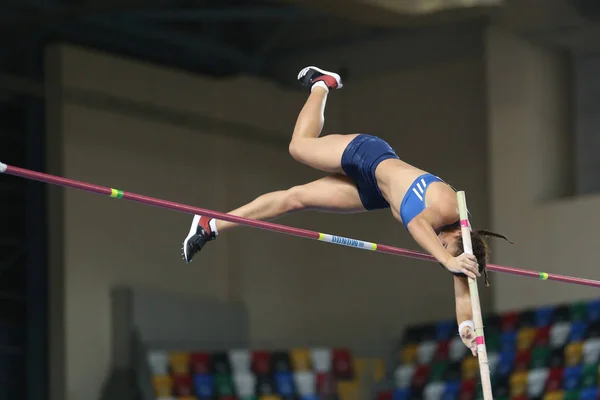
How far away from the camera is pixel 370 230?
13922 millimetres

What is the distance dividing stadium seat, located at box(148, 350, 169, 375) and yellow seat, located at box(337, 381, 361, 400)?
1725mm

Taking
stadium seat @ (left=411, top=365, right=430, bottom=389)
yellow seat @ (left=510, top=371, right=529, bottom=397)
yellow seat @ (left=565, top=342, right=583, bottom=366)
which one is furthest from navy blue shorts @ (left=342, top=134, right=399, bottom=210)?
stadium seat @ (left=411, top=365, right=430, bottom=389)

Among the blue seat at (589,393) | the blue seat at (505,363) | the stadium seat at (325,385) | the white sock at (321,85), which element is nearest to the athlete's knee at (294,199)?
the white sock at (321,85)

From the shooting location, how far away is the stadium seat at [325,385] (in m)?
12.4

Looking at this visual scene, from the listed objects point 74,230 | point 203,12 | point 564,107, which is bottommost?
point 74,230

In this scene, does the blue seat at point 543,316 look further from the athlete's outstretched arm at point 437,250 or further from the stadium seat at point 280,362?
the athlete's outstretched arm at point 437,250

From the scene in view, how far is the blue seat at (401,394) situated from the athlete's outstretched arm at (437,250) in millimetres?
6549

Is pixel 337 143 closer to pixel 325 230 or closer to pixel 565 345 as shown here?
pixel 565 345

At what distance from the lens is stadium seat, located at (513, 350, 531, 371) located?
11898 mm

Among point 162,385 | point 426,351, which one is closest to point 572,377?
point 426,351

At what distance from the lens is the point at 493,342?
40.2 ft

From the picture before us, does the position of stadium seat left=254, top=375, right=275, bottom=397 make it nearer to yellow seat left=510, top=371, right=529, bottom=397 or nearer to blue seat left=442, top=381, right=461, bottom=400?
blue seat left=442, top=381, right=461, bottom=400

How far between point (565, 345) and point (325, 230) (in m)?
3.19

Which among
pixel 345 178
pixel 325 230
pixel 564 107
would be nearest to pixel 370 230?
pixel 325 230
